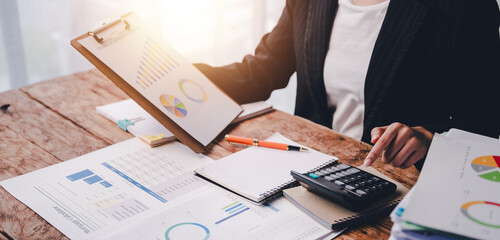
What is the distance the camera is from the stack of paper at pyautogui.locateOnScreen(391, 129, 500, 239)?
51 centimetres

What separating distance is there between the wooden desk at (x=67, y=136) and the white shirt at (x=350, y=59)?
24cm

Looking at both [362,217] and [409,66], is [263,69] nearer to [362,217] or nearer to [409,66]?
[409,66]

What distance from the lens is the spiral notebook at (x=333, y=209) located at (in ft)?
2.23

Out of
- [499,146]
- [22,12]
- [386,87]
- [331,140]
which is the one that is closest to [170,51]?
[331,140]

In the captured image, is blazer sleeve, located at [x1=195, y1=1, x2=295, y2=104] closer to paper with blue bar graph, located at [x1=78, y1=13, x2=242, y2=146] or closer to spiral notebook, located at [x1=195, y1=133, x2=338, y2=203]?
paper with blue bar graph, located at [x1=78, y1=13, x2=242, y2=146]

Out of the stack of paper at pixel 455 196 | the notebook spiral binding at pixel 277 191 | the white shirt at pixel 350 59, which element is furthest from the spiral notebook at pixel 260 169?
the white shirt at pixel 350 59

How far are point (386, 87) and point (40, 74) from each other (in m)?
1.72

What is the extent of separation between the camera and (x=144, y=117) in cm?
107

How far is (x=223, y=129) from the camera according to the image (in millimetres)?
1025

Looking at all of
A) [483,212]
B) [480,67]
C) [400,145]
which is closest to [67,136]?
[400,145]

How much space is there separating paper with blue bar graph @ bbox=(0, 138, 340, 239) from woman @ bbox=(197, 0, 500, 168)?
0.92 ft

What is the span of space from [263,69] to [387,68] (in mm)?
385

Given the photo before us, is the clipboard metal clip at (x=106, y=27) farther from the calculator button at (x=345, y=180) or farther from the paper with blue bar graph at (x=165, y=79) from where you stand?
the calculator button at (x=345, y=180)

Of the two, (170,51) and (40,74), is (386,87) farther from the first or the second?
(40,74)
